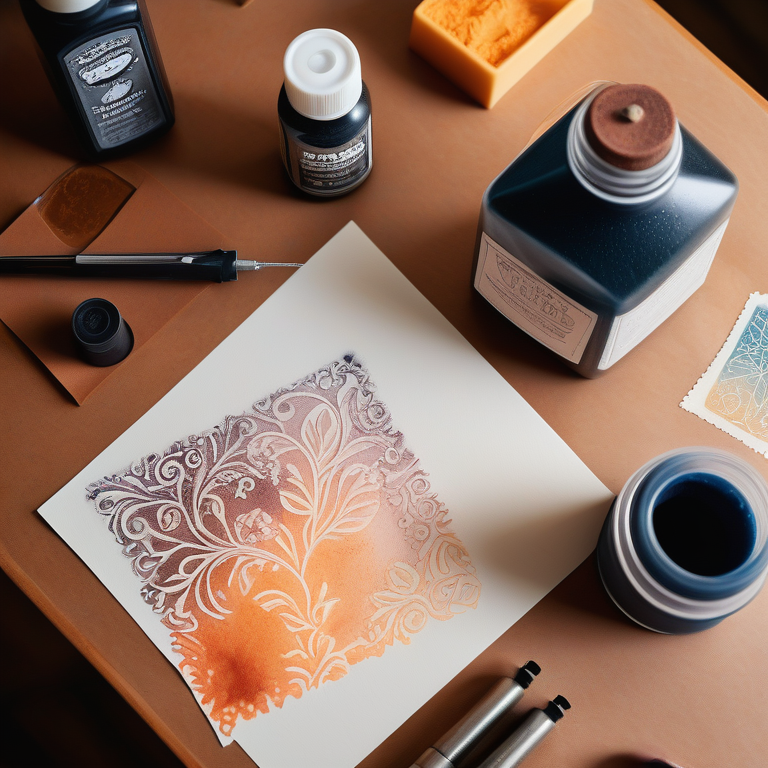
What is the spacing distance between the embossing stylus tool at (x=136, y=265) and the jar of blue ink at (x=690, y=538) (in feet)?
1.12

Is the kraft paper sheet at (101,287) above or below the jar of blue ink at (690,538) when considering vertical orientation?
above

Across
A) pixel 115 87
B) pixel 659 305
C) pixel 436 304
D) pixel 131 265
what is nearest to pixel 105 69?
pixel 115 87

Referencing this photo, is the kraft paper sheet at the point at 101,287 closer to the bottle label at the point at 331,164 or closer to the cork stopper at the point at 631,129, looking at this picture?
the bottle label at the point at 331,164

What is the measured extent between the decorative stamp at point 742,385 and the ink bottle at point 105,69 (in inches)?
19.4

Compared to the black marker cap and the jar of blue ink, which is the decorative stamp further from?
the black marker cap

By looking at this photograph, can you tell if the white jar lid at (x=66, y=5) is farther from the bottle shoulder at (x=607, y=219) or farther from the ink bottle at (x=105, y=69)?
the bottle shoulder at (x=607, y=219)

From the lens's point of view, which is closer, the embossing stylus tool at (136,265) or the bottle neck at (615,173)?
the bottle neck at (615,173)

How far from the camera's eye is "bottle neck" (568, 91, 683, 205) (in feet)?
1.51

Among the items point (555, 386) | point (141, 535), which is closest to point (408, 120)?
point (555, 386)

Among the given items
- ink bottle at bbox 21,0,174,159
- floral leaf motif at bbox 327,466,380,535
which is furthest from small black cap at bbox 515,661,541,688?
ink bottle at bbox 21,0,174,159

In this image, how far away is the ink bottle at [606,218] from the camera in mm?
458

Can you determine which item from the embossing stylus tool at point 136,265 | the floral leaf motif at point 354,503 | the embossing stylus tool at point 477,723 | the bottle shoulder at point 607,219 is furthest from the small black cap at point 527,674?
the embossing stylus tool at point 136,265

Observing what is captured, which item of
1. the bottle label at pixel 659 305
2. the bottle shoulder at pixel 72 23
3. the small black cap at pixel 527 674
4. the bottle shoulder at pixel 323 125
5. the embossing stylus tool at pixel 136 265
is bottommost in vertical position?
the small black cap at pixel 527 674

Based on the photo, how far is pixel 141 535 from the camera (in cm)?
60
